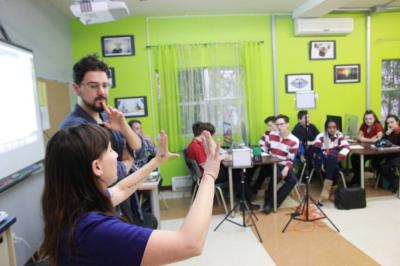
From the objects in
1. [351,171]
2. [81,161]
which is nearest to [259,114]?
[351,171]

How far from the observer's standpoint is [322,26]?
4.95 metres

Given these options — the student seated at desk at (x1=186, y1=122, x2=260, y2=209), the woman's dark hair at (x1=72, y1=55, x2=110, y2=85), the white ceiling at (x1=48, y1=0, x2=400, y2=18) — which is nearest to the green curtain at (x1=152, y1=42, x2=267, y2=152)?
the white ceiling at (x1=48, y1=0, x2=400, y2=18)

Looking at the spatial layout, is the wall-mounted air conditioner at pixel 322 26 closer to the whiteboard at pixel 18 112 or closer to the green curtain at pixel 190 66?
the green curtain at pixel 190 66

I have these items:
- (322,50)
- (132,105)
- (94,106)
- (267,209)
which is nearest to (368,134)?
(322,50)

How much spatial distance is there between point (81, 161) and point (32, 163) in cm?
232

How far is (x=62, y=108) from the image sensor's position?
12.8 ft

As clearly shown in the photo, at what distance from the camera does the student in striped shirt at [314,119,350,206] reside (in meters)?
4.11

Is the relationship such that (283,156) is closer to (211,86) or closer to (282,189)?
(282,189)

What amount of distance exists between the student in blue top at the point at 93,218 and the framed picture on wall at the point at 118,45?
13.9 ft

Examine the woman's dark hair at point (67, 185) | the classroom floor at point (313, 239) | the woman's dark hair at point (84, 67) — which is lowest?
the classroom floor at point (313, 239)

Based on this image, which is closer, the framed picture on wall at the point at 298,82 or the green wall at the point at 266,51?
the green wall at the point at 266,51

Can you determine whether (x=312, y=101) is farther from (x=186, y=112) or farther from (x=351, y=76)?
(x=351, y=76)

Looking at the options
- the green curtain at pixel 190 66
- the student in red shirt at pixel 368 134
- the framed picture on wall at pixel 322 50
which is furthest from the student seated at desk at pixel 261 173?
the framed picture on wall at pixel 322 50

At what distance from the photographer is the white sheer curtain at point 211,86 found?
4.80 m
